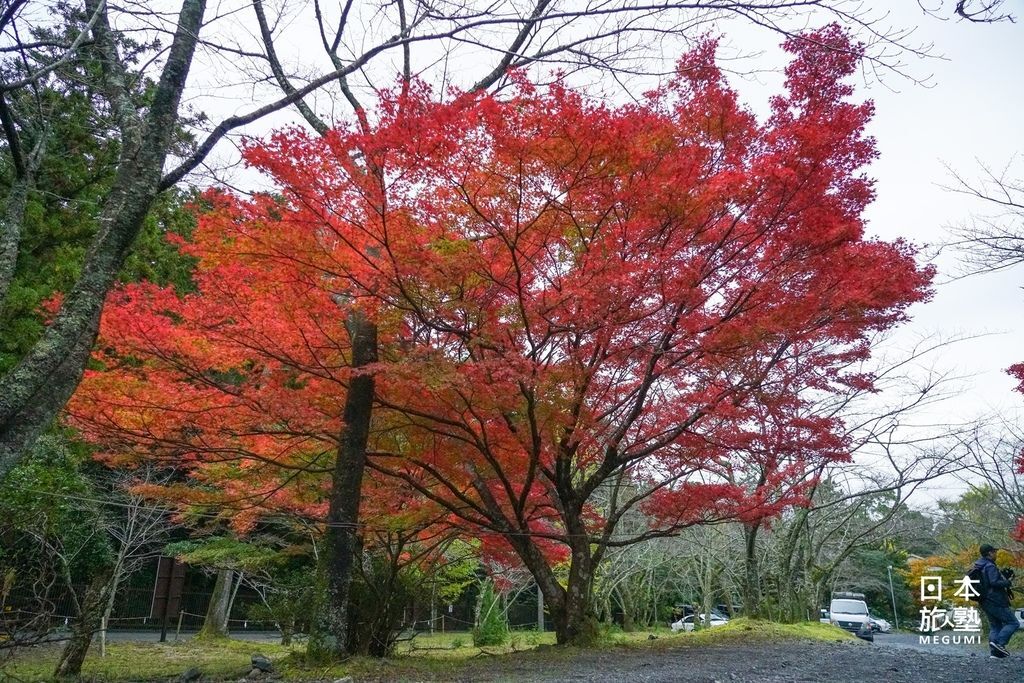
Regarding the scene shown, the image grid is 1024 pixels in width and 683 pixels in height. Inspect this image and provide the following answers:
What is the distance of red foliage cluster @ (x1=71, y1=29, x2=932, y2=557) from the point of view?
18.9 feet

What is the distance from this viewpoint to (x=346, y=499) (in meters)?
7.32

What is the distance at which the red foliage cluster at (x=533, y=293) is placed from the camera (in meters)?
5.75

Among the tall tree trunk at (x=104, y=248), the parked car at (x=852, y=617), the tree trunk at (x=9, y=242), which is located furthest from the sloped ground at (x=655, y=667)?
the parked car at (x=852, y=617)

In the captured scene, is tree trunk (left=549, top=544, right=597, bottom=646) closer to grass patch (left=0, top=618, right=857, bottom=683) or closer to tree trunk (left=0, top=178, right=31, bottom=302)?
grass patch (left=0, top=618, right=857, bottom=683)

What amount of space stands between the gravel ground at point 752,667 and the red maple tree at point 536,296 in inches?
53.6

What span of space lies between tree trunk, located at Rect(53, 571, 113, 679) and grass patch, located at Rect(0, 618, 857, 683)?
235 mm

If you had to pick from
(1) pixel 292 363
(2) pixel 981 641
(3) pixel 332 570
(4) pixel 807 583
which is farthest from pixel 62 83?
(2) pixel 981 641

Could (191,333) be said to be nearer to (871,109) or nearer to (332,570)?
(332,570)

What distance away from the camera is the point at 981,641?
553 inches

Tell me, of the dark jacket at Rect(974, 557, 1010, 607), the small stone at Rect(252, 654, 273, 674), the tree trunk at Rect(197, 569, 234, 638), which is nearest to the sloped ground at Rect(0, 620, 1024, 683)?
the small stone at Rect(252, 654, 273, 674)

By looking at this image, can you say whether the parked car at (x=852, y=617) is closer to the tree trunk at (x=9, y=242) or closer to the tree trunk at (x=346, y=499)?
the tree trunk at (x=346, y=499)

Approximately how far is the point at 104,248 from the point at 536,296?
151 inches

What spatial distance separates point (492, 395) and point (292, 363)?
2.31m

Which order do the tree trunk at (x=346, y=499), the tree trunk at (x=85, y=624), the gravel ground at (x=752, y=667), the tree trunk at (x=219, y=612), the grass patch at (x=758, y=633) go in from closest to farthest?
1. the gravel ground at (x=752, y=667)
2. the tree trunk at (x=85, y=624)
3. the tree trunk at (x=346, y=499)
4. the grass patch at (x=758, y=633)
5. the tree trunk at (x=219, y=612)
